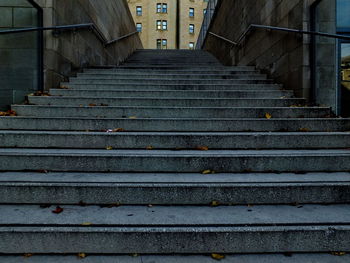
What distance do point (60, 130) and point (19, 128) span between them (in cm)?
58

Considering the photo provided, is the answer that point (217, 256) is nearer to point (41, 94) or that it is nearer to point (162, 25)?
point (41, 94)

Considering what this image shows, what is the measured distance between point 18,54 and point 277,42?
5405mm

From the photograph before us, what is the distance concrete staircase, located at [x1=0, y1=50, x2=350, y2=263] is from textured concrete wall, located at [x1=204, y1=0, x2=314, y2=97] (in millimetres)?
735

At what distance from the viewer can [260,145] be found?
3.59m

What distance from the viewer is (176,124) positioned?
13.2 ft

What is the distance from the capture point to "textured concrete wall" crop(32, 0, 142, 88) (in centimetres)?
534

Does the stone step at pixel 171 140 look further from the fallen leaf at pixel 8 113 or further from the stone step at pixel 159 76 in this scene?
the stone step at pixel 159 76

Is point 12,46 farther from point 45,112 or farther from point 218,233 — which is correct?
point 218,233

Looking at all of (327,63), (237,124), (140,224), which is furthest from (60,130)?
(327,63)

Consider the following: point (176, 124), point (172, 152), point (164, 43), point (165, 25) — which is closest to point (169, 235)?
point (172, 152)

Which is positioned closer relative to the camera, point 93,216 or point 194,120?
point 93,216

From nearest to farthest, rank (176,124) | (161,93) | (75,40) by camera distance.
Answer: (176,124) → (161,93) → (75,40)

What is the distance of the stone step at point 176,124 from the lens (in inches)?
155

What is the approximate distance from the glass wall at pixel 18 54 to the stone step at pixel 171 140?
1494 mm
